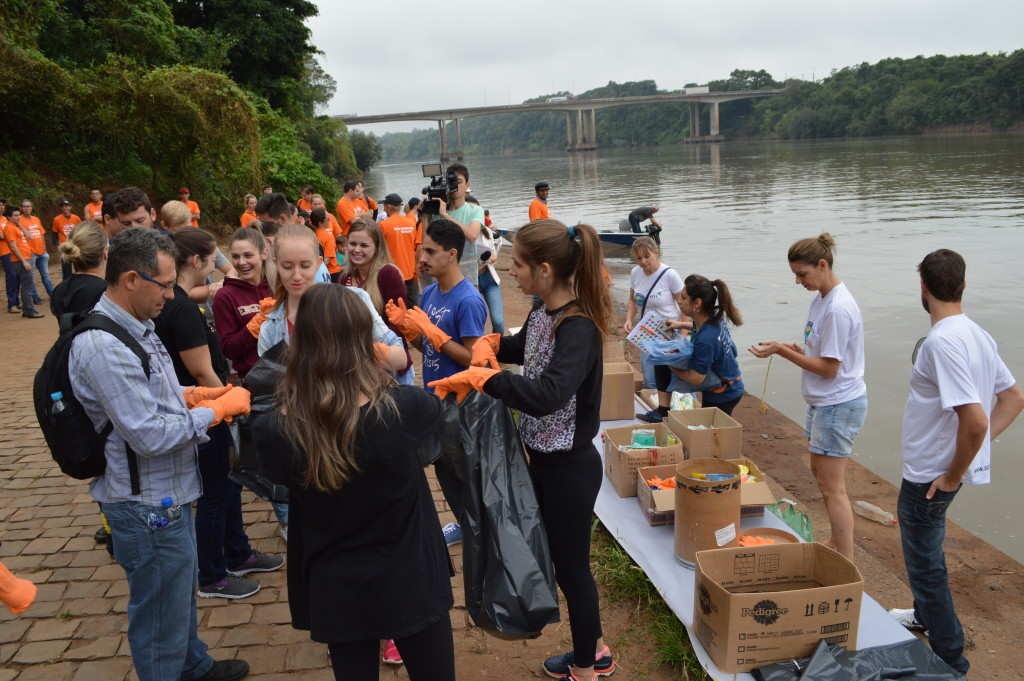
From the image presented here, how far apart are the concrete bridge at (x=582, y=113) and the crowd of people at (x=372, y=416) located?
77.4 meters

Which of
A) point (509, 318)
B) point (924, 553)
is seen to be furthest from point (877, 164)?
point (924, 553)

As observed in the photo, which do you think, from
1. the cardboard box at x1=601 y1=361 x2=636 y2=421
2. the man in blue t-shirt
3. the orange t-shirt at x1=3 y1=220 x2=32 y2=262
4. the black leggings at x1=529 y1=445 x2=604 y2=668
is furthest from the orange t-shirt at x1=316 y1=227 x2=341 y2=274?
the black leggings at x1=529 y1=445 x2=604 y2=668

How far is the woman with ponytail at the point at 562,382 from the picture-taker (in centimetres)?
248

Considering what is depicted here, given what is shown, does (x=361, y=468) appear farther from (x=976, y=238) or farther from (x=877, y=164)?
(x=877, y=164)

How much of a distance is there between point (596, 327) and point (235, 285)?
Result: 2309 mm

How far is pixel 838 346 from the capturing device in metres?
3.78

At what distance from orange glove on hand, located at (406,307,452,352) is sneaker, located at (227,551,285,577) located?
68.9 inches

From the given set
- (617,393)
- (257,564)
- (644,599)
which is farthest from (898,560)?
(257,564)

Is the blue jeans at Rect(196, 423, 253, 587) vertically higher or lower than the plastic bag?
higher

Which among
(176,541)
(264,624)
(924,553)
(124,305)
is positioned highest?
(124,305)

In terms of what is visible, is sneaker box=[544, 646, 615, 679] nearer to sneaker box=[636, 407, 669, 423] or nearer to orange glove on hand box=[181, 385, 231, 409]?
orange glove on hand box=[181, 385, 231, 409]

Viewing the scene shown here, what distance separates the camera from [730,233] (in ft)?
76.3

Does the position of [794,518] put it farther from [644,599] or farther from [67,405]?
[67,405]

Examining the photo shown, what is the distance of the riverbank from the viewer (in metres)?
3.72
